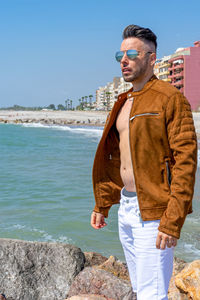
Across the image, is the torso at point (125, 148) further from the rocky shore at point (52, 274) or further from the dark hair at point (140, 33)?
the rocky shore at point (52, 274)

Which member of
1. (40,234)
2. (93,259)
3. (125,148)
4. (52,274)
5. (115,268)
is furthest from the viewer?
(40,234)

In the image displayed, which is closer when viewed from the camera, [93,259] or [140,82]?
[140,82]

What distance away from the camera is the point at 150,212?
242 cm

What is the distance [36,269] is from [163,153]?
8.73 ft

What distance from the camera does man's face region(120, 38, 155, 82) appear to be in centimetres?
258

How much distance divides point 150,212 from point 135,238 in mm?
201

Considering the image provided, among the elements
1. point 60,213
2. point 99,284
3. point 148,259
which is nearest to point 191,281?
point 99,284

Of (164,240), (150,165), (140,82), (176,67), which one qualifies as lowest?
(164,240)

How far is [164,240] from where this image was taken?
2.28 meters

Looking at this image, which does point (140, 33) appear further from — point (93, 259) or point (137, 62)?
point (93, 259)

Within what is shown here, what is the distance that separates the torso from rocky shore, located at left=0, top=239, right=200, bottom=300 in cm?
187

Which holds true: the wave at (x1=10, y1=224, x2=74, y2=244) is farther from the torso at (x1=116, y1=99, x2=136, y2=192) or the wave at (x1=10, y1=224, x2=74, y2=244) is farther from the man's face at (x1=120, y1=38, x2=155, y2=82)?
the man's face at (x1=120, y1=38, x2=155, y2=82)

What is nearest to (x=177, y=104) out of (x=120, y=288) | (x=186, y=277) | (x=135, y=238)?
(x=135, y=238)

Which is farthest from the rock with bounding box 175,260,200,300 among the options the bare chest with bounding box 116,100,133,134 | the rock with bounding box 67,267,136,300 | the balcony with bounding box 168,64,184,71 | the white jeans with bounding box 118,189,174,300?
the balcony with bounding box 168,64,184,71
